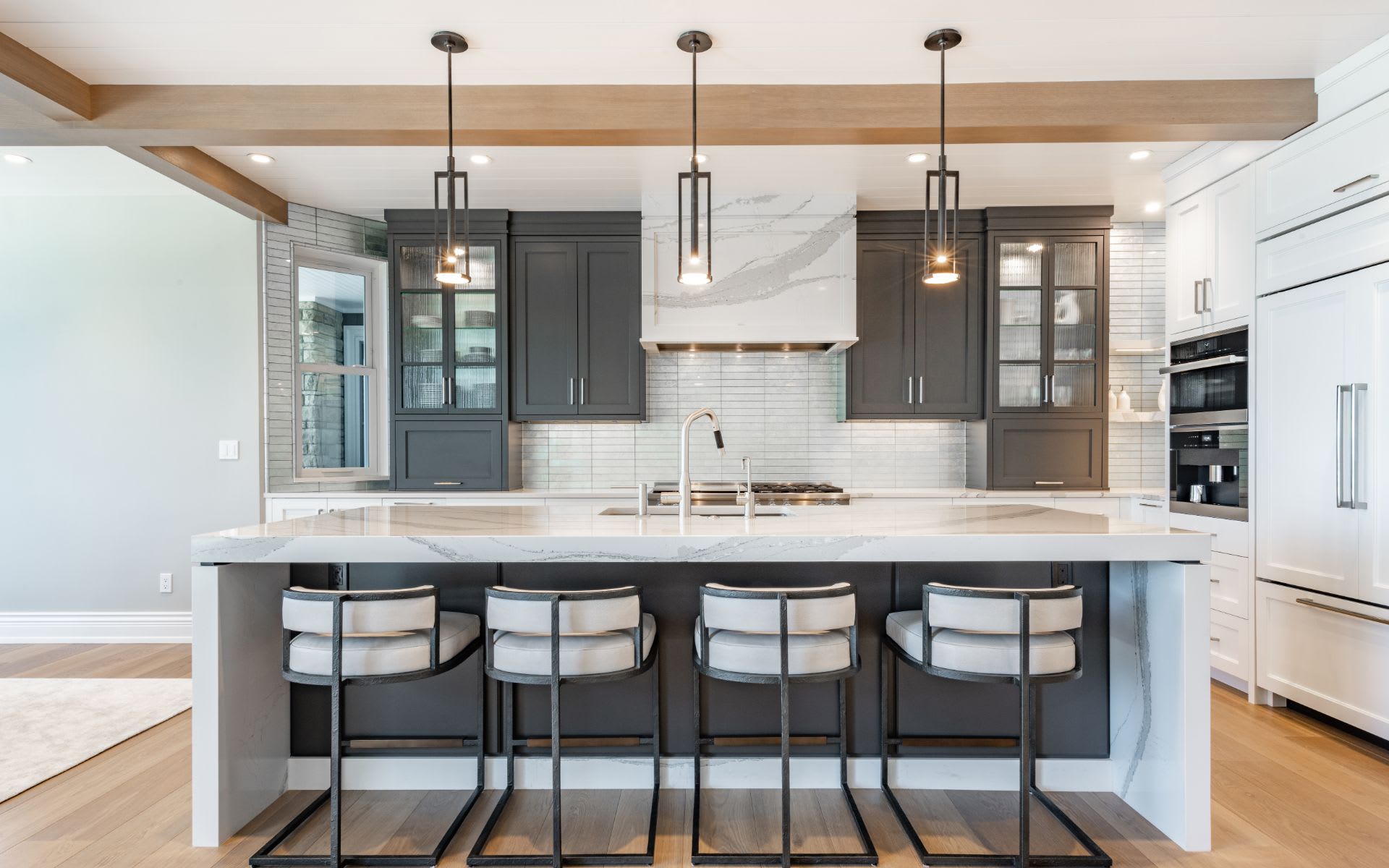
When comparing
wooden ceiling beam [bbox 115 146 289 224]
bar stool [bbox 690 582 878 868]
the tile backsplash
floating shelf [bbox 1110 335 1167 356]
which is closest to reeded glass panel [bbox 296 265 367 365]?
wooden ceiling beam [bbox 115 146 289 224]

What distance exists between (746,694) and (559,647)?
792mm

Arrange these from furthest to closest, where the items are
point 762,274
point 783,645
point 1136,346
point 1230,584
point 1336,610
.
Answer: point 1136,346 → point 762,274 → point 1230,584 → point 1336,610 → point 783,645

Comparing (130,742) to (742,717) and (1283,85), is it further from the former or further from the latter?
(1283,85)

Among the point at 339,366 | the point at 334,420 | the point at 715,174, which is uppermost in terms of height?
the point at 715,174

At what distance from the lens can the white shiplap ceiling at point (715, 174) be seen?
371 centimetres

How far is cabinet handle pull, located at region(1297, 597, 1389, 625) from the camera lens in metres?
2.73

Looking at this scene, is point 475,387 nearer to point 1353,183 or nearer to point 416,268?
point 416,268

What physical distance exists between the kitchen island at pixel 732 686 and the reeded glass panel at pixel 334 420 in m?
2.38

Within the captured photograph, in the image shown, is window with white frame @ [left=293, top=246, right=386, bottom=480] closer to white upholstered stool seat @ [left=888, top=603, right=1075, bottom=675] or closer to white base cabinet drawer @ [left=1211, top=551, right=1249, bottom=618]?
white upholstered stool seat @ [left=888, top=603, right=1075, bottom=675]

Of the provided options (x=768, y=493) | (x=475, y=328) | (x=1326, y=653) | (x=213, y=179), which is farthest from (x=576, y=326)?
(x=1326, y=653)

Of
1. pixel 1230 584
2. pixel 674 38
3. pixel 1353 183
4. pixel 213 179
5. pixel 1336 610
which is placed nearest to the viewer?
pixel 674 38

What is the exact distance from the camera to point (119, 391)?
4.52 meters

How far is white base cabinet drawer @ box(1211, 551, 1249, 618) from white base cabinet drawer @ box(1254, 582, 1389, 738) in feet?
0.25

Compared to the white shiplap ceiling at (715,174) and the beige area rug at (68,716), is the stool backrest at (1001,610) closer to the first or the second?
the white shiplap ceiling at (715,174)
